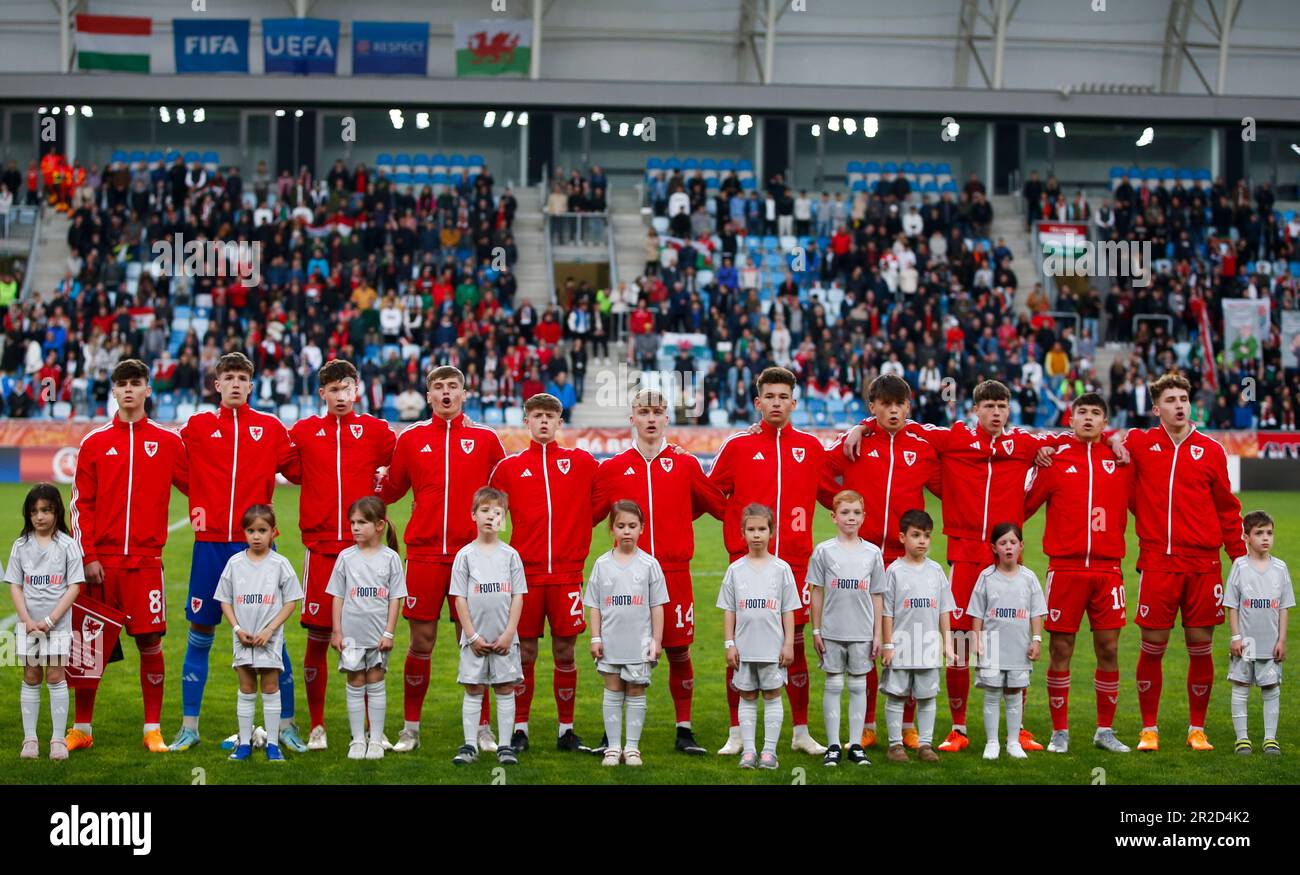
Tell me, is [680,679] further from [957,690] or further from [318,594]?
[318,594]

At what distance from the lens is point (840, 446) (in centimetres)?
864

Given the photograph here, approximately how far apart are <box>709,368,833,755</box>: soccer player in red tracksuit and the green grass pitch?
388 mm

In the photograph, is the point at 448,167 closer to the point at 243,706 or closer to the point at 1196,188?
the point at 1196,188

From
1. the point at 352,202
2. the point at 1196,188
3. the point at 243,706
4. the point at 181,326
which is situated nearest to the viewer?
the point at 243,706

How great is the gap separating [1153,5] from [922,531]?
33.5 m

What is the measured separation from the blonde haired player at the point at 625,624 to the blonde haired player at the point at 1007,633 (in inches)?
71.3

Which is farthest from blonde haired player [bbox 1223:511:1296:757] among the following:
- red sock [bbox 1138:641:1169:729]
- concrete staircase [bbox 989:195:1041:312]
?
concrete staircase [bbox 989:195:1041:312]

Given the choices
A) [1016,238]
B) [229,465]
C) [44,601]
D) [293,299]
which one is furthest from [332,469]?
[1016,238]

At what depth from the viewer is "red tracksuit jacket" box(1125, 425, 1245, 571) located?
838cm

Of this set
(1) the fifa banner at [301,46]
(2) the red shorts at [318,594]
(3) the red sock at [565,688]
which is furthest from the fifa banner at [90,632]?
→ (1) the fifa banner at [301,46]

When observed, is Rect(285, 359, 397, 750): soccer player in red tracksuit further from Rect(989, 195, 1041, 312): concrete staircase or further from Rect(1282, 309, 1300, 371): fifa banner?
Rect(989, 195, 1041, 312): concrete staircase

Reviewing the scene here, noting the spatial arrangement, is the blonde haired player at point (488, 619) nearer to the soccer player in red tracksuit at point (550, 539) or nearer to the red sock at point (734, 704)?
the soccer player in red tracksuit at point (550, 539)

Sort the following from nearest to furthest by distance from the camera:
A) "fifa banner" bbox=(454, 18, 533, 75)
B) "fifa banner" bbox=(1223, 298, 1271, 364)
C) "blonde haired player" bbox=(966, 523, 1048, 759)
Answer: "blonde haired player" bbox=(966, 523, 1048, 759)
"fifa banner" bbox=(1223, 298, 1271, 364)
"fifa banner" bbox=(454, 18, 533, 75)

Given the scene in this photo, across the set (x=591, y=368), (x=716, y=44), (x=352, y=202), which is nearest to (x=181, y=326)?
(x=352, y=202)
